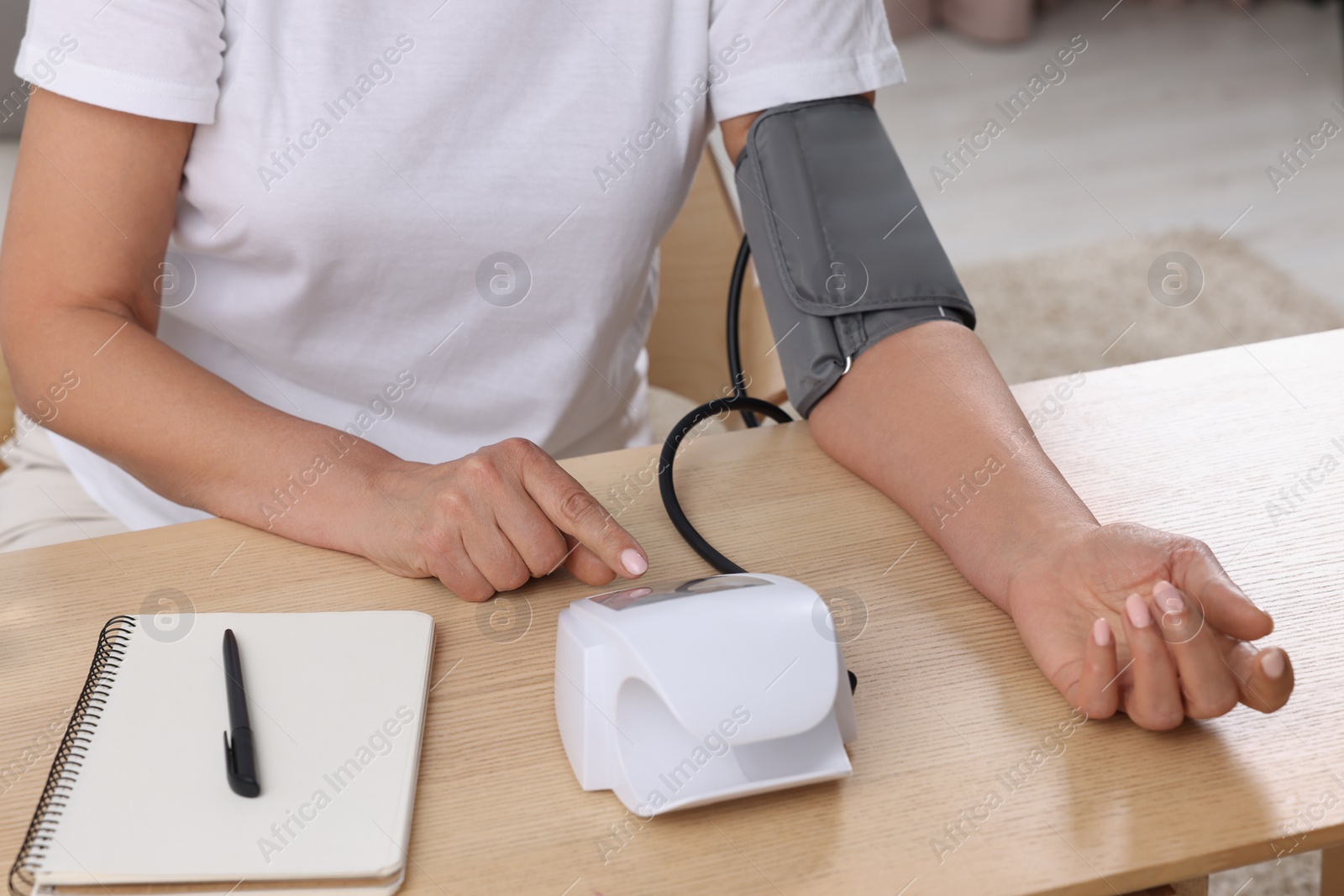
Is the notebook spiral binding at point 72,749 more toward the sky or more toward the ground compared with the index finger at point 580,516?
more toward the sky

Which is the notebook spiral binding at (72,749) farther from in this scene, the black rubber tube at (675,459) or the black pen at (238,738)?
the black rubber tube at (675,459)

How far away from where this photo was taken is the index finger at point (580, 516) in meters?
0.61

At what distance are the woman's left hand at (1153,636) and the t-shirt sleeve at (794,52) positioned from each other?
0.41 meters

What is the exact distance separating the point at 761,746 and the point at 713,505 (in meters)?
0.24

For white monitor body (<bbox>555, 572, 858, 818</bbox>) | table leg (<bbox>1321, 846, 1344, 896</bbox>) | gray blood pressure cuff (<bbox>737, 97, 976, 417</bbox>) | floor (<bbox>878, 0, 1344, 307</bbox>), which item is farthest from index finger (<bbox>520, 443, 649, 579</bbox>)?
floor (<bbox>878, 0, 1344, 307</bbox>)

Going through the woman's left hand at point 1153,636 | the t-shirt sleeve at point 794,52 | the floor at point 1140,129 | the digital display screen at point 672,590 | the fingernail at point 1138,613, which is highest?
the t-shirt sleeve at point 794,52

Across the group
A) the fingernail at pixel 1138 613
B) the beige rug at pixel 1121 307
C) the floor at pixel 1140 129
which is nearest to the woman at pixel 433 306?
the fingernail at pixel 1138 613

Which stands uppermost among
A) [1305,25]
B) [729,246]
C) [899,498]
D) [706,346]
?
[899,498]

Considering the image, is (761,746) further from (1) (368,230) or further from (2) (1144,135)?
(2) (1144,135)

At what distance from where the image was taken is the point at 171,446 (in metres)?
0.70

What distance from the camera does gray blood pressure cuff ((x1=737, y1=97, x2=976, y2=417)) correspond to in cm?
75

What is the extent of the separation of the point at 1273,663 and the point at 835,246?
38cm

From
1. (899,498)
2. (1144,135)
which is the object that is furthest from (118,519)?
(1144,135)

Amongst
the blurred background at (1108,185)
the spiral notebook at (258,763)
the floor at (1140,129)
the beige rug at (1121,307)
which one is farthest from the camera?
the floor at (1140,129)
